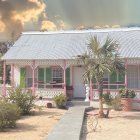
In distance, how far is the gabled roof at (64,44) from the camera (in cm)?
2589

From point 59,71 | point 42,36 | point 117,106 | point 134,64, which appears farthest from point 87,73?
point 42,36

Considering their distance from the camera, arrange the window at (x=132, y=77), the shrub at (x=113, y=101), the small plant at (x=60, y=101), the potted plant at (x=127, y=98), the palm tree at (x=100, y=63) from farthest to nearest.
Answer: the window at (x=132, y=77)
the small plant at (x=60, y=101)
the potted plant at (x=127, y=98)
the shrub at (x=113, y=101)
the palm tree at (x=100, y=63)

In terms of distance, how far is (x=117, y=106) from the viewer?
23.2 m

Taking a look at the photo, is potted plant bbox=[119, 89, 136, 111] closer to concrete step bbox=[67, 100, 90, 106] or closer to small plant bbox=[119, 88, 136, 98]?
small plant bbox=[119, 88, 136, 98]

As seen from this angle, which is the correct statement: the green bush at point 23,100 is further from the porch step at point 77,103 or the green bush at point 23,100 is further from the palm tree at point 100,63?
the porch step at point 77,103

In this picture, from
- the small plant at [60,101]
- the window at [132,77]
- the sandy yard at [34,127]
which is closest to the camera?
the sandy yard at [34,127]

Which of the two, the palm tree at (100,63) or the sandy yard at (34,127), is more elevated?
the palm tree at (100,63)

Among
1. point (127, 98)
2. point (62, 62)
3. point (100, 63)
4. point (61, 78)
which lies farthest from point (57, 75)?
point (100, 63)

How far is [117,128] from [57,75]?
1226 cm

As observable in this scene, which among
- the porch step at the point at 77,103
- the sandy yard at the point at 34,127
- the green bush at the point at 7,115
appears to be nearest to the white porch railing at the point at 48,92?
the porch step at the point at 77,103

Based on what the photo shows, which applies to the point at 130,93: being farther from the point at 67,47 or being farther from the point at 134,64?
the point at 67,47

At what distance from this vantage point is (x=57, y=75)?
28.2m

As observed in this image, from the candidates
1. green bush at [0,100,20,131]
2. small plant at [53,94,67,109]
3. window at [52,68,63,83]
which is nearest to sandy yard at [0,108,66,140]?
green bush at [0,100,20,131]

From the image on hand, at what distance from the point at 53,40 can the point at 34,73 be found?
3256mm
